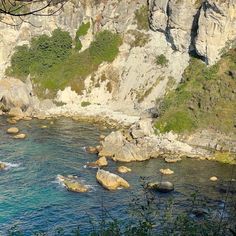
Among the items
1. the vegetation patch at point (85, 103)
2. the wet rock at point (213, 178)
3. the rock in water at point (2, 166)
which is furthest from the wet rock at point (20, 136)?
the wet rock at point (213, 178)

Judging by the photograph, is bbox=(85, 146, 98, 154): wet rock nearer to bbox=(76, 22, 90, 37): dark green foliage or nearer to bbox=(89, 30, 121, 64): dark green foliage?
bbox=(89, 30, 121, 64): dark green foliage

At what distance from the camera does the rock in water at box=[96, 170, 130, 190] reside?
44.9 metres

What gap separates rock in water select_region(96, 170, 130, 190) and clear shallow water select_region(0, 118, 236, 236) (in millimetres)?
562

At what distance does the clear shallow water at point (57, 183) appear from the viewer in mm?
39031

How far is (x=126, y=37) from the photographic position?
76938 mm

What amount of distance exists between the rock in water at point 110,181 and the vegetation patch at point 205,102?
631 inches

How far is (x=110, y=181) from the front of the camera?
4516 cm

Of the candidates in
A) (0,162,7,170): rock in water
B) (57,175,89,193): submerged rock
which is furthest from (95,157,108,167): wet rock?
(0,162,7,170): rock in water

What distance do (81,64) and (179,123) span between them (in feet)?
76.3

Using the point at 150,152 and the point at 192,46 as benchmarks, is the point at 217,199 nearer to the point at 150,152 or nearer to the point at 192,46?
the point at 150,152

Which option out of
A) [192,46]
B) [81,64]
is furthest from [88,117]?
[192,46]

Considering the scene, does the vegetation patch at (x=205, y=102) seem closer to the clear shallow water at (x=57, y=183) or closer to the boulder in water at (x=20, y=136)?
the clear shallow water at (x=57, y=183)

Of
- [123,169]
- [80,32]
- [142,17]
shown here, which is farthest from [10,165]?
[142,17]

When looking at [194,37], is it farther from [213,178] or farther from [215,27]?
[213,178]
